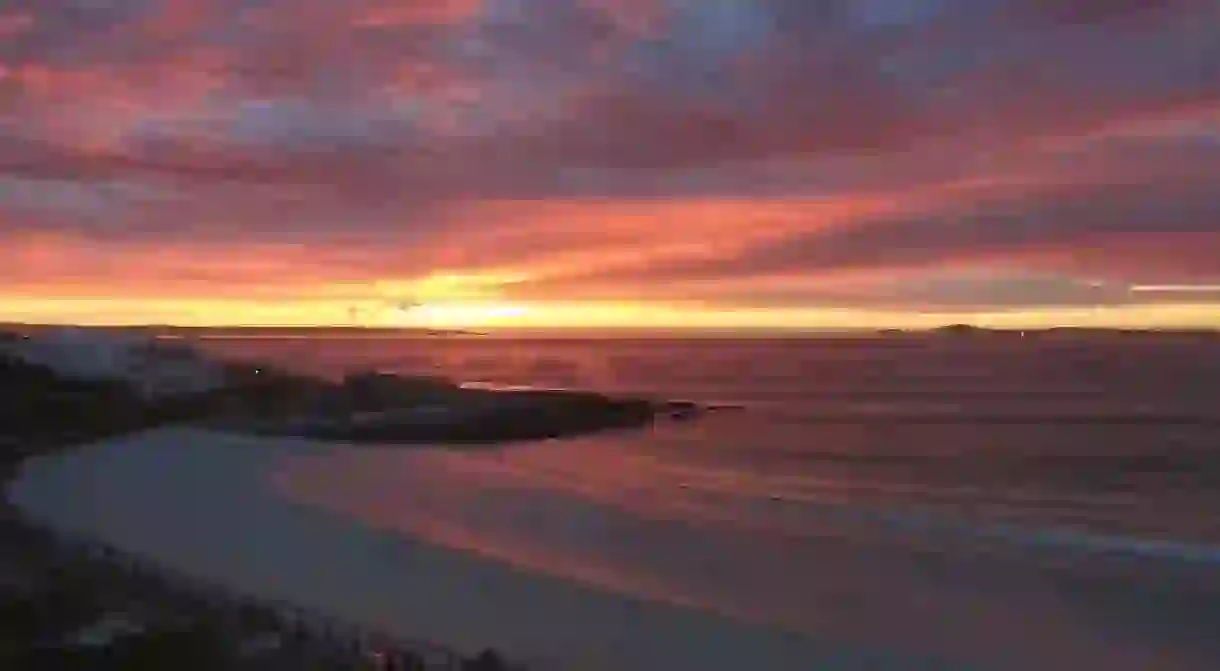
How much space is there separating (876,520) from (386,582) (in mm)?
11411

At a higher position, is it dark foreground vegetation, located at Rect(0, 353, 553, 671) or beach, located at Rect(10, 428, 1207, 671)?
dark foreground vegetation, located at Rect(0, 353, 553, 671)

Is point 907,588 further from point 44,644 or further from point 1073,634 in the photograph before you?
point 44,644

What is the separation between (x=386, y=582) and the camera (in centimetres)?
1609

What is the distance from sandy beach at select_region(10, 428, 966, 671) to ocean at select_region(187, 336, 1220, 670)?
71 centimetres

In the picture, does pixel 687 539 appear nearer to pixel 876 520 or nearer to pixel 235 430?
pixel 876 520

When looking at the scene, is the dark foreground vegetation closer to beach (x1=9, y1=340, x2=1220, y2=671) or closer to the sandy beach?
beach (x1=9, y1=340, x2=1220, y2=671)

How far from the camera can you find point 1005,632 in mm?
14414

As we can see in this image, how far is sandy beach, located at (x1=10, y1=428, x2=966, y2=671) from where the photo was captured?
12.9 metres

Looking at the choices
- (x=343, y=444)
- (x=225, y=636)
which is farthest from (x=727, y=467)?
(x=225, y=636)

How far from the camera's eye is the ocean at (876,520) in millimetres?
15039

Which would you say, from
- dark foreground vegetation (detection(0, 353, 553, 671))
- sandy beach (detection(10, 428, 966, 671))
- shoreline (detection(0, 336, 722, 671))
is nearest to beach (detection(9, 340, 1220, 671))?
sandy beach (detection(10, 428, 966, 671))

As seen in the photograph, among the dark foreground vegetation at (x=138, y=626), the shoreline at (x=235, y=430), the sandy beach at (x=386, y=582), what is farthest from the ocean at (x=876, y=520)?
the dark foreground vegetation at (x=138, y=626)

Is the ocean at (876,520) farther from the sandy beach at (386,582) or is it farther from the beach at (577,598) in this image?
the sandy beach at (386,582)

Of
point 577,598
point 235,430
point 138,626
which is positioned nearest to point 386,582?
point 577,598
